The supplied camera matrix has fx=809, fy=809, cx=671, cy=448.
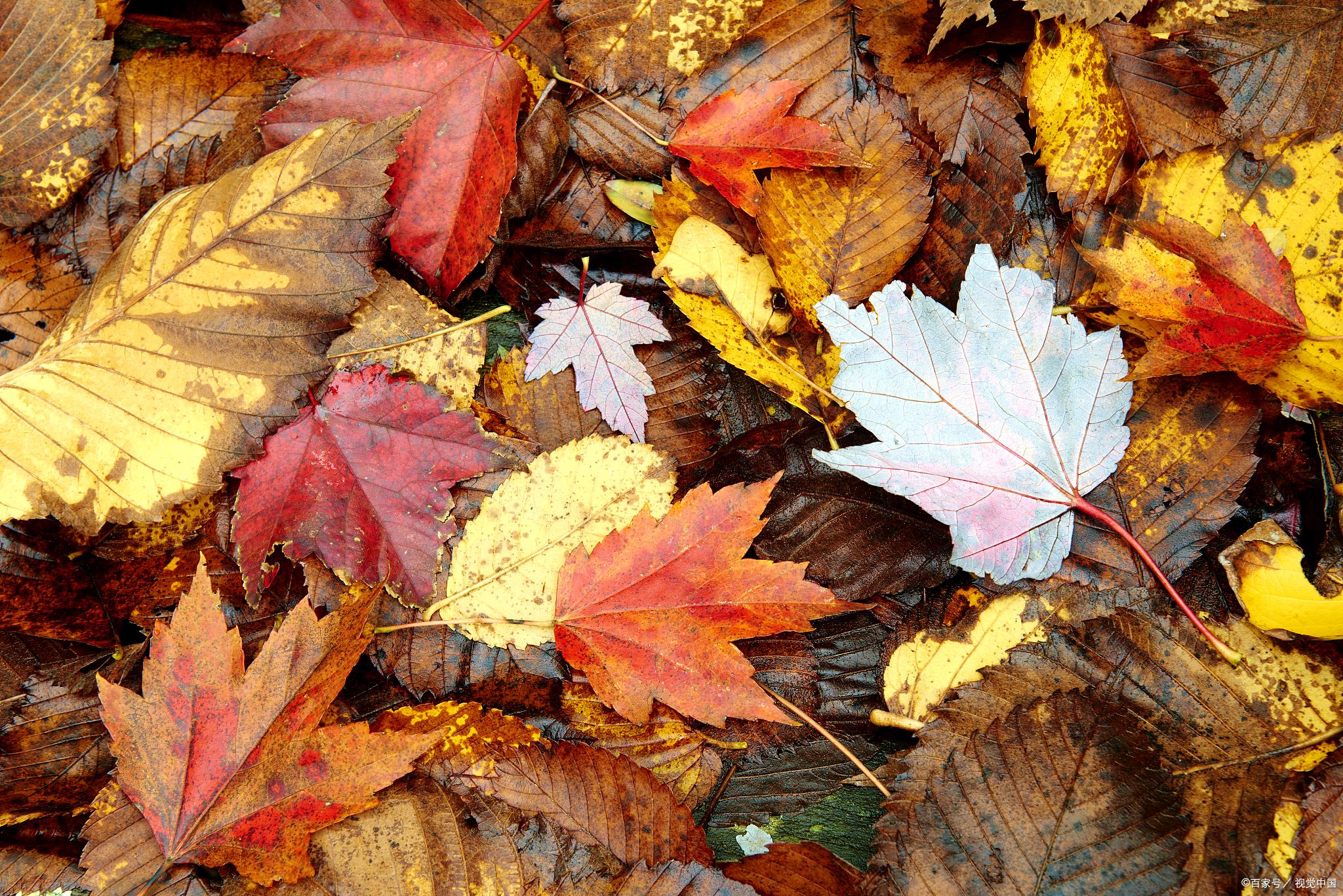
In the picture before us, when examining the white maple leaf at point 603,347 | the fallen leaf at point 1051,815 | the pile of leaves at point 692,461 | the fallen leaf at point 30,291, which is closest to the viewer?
the fallen leaf at point 1051,815

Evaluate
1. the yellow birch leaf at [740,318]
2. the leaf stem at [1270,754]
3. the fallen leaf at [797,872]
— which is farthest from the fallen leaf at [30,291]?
the leaf stem at [1270,754]

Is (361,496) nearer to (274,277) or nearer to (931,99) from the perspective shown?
(274,277)

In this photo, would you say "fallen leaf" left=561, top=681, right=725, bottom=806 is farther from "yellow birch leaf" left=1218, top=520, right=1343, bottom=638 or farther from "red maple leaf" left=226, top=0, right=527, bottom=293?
"yellow birch leaf" left=1218, top=520, right=1343, bottom=638

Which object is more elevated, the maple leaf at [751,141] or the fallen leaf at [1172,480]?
the maple leaf at [751,141]

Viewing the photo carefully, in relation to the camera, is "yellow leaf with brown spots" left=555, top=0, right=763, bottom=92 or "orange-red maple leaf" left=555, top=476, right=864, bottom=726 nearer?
"orange-red maple leaf" left=555, top=476, right=864, bottom=726

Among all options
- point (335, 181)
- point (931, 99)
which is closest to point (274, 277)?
point (335, 181)

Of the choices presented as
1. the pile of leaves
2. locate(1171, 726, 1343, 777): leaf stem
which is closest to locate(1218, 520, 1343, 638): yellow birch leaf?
the pile of leaves

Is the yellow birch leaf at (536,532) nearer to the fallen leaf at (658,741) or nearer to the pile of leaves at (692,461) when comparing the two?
the pile of leaves at (692,461)

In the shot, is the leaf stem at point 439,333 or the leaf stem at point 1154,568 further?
the leaf stem at point 439,333
